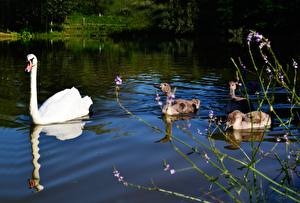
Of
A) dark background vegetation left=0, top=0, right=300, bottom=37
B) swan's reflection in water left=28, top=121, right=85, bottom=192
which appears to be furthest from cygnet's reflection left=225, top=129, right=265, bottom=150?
dark background vegetation left=0, top=0, right=300, bottom=37

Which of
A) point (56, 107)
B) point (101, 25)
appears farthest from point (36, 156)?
point (101, 25)

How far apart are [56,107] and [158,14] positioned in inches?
2280

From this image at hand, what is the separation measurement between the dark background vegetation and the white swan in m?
39.7

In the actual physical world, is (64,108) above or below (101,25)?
below

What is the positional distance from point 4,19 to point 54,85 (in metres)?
50.5

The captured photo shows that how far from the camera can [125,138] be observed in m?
9.79

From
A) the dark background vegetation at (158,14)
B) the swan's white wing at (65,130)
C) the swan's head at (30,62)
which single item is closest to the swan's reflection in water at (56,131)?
the swan's white wing at (65,130)

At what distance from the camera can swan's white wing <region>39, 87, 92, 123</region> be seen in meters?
11.0

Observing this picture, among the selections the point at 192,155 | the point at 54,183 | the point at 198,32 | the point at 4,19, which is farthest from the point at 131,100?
the point at 4,19

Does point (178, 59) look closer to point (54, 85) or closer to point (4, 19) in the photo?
point (54, 85)

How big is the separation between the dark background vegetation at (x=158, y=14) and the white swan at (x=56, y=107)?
3974cm

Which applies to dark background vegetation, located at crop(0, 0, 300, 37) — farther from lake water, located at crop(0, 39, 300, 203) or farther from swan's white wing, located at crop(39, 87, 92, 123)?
swan's white wing, located at crop(39, 87, 92, 123)

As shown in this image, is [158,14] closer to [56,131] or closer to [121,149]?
[56,131]

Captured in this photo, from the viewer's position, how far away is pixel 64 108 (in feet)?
36.9
